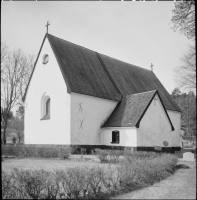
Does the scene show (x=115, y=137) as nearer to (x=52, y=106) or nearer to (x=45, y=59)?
(x=52, y=106)

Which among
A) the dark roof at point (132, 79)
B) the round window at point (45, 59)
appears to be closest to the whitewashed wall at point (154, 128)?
the dark roof at point (132, 79)

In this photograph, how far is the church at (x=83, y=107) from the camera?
75.4ft

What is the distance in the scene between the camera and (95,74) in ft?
88.5

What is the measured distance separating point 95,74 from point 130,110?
5.59 metres

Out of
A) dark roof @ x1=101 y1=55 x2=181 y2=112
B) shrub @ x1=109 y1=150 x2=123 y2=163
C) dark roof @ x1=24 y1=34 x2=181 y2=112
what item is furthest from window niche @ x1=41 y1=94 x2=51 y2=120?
shrub @ x1=109 y1=150 x2=123 y2=163

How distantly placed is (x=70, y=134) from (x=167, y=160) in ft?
38.1

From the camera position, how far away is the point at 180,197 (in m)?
7.58

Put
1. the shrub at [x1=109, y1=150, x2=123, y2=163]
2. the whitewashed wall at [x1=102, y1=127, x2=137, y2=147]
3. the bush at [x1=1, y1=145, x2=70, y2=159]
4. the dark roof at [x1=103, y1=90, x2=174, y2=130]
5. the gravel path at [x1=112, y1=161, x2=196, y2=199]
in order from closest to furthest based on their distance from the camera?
the gravel path at [x1=112, y1=161, x2=196, y2=199], the shrub at [x1=109, y1=150, x2=123, y2=163], the bush at [x1=1, y1=145, x2=70, y2=159], the whitewashed wall at [x1=102, y1=127, x2=137, y2=147], the dark roof at [x1=103, y1=90, x2=174, y2=130]

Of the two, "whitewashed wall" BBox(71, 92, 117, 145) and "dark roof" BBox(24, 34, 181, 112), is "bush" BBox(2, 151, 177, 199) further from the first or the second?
"dark roof" BBox(24, 34, 181, 112)

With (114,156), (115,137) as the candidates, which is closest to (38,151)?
(114,156)

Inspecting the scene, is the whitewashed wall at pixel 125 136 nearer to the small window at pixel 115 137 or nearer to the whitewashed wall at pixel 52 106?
the small window at pixel 115 137

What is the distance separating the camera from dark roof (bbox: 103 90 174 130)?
23.2m

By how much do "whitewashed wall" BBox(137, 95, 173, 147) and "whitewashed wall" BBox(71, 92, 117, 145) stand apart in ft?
13.7

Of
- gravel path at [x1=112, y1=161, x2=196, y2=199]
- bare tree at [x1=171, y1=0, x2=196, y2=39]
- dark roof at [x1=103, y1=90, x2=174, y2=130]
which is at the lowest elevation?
gravel path at [x1=112, y1=161, x2=196, y2=199]
